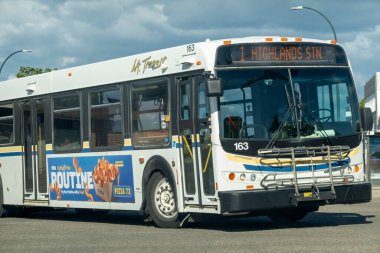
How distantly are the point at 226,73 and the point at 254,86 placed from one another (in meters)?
0.48

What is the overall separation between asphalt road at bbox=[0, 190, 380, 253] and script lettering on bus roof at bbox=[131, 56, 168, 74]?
9.19 ft

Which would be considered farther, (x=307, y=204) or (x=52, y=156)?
(x=52, y=156)

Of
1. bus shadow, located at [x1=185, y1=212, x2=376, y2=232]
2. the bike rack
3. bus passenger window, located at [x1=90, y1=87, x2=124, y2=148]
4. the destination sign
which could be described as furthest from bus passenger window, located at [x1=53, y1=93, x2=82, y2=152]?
the bike rack

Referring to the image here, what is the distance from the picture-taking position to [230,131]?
13594mm

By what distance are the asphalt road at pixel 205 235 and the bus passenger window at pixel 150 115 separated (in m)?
1.55

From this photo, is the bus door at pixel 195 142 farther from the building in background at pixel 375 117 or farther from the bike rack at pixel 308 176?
the building in background at pixel 375 117

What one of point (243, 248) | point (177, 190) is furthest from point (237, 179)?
point (243, 248)

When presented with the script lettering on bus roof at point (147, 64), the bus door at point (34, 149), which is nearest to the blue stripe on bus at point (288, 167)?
the script lettering on bus roof at point (147, 64)

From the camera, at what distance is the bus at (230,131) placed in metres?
13.6

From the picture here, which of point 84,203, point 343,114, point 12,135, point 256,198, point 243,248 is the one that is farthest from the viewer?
point 12,135

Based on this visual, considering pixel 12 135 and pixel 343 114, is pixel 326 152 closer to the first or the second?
pixel 343 114

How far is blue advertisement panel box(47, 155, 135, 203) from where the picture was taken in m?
16.1

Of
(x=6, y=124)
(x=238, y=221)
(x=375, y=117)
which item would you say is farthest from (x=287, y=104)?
(x=375, y=117)

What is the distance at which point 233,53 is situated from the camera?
547 inches
